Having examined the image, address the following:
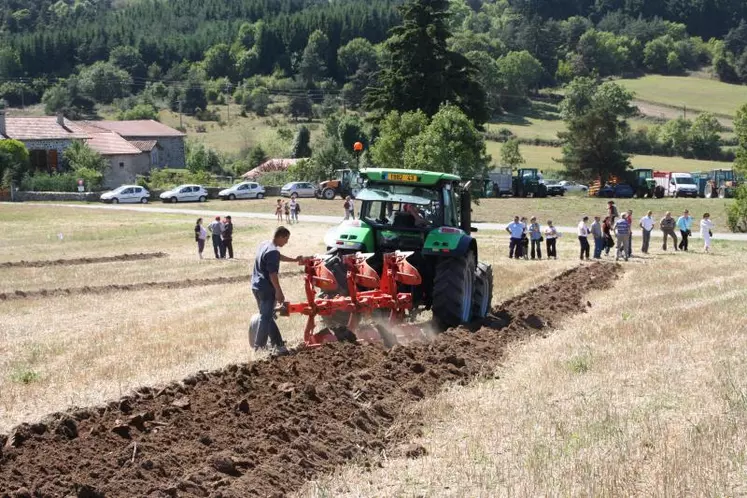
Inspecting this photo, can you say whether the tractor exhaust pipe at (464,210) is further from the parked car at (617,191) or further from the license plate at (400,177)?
the parked car at (617,191)

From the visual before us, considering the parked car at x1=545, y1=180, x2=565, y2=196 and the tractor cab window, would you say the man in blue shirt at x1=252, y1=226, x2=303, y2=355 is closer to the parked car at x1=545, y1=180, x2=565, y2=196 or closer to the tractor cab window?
the tractor cab window

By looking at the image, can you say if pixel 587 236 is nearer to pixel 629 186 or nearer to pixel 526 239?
pixel 526 239

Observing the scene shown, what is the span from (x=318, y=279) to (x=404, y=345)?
1406mm

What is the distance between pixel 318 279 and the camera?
13.6m

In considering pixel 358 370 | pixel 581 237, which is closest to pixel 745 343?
pixel 358 370

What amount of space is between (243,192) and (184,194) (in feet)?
12.4

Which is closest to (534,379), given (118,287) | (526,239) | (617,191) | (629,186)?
(118,287)

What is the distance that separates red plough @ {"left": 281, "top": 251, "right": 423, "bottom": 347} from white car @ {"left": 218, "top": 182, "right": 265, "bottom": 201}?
51.5 meters

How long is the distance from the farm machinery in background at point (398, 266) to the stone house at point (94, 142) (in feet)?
196

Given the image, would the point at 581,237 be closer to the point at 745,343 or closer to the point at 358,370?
the point at 745,343

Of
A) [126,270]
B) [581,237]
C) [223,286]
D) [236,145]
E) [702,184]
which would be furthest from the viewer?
[236,145]

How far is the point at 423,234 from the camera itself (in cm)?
1533

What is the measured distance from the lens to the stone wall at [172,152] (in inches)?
3617

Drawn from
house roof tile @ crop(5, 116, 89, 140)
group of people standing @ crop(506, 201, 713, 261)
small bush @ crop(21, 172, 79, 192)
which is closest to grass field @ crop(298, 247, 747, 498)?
group of people standing @ crop(506, 201, 713, 261)
